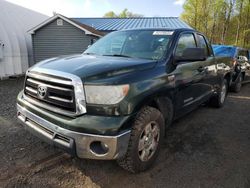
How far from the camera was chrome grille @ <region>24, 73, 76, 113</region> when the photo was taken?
2350 mm

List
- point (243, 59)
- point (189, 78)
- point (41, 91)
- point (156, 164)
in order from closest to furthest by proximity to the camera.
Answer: point (41, 91) < point (156, 164) < point (189, 78) < point (243, 59)

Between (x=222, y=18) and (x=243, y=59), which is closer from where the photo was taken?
(x=243, y=59)

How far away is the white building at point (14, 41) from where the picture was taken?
443 inches

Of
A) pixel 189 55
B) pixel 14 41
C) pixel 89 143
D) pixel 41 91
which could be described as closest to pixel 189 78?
pixel 189 55

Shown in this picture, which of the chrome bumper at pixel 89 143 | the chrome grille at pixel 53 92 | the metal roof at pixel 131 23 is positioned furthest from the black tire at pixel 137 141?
the metal roof at pixel 131 23

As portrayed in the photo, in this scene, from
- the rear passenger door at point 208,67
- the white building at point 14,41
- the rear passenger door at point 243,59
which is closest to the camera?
the rear passenger door at point 208,67

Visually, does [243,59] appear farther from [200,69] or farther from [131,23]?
[131,23]

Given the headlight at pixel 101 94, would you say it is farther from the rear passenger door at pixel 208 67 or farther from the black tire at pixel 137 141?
the rear passenger door at pixel 208 67

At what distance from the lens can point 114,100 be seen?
231 centimetres

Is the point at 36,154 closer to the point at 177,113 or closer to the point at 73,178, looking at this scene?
the point at 73,178

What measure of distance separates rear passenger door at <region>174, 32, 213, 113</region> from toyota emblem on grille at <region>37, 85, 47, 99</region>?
1.86 metres

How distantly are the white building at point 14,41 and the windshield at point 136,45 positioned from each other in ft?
29.2

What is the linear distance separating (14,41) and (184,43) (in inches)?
441

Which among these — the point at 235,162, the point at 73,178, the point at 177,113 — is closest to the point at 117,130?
the point at 73,178
